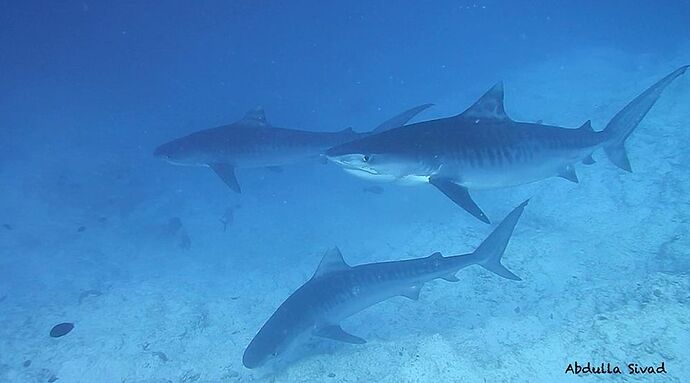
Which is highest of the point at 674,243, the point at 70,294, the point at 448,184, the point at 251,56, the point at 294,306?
the point at 251,56

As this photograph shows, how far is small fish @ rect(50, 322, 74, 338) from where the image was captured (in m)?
8.09

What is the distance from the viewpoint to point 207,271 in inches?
431

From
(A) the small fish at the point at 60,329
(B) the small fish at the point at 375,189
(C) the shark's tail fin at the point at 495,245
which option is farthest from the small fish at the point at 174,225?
(C) the shark's tail fin at the point at 495,245

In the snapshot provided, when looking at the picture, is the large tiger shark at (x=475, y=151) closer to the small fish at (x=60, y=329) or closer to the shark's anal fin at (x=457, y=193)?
the shark's anal fin at (x=457, y=193)

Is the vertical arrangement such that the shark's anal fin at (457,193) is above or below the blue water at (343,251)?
above

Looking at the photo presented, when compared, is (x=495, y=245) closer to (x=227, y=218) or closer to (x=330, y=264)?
(x=330, y=264)

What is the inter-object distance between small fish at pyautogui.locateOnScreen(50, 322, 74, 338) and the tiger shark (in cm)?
473

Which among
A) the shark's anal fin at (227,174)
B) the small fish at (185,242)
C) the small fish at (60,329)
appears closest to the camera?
the small fish at (60,329)

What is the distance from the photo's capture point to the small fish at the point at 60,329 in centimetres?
809

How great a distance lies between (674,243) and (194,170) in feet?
67.1

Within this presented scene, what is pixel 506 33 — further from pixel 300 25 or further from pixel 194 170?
pixel 194 170

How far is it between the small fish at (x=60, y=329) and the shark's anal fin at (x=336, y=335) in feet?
18.5

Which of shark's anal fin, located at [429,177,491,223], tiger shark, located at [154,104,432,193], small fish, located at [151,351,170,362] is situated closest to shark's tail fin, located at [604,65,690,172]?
shark's anal fin, located at [429,177,491,223]

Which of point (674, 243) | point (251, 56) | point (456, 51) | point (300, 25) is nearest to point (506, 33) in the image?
point (456, 51)
